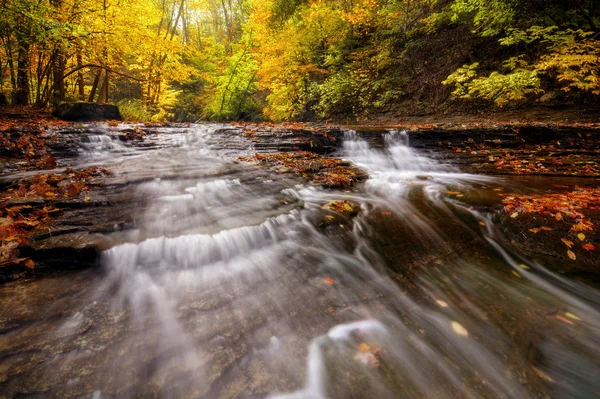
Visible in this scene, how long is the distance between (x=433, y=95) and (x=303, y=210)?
32.5 ft

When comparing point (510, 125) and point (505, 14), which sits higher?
point (505, 14)

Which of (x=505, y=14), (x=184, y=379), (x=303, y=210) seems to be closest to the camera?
(x=184, y=379)

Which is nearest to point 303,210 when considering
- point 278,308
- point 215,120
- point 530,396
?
point 278,308

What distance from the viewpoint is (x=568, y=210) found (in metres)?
3.52

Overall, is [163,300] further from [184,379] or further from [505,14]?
[505,14]

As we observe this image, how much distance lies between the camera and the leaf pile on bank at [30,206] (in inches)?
88.3

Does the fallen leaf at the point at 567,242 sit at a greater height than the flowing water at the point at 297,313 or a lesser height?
greater

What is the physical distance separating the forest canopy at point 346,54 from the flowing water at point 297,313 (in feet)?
23.1

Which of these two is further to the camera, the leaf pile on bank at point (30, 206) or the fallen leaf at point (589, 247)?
the fallen leaf at point (589, 247)

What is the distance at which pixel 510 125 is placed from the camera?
7199 mm

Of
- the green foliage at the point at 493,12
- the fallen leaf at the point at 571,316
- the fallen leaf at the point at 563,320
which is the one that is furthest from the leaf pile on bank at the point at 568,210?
the green foliage at the point at 493,12

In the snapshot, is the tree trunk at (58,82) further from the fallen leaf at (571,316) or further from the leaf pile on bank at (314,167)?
the fallen leaf at (571,316)

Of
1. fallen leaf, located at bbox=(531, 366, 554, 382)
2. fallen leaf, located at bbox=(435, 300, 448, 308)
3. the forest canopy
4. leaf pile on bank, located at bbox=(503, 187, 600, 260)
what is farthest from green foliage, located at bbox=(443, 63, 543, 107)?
fallen leaf, located at bbox=(531, 366, 554, 382)

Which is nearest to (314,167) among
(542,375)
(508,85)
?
(542,375)
